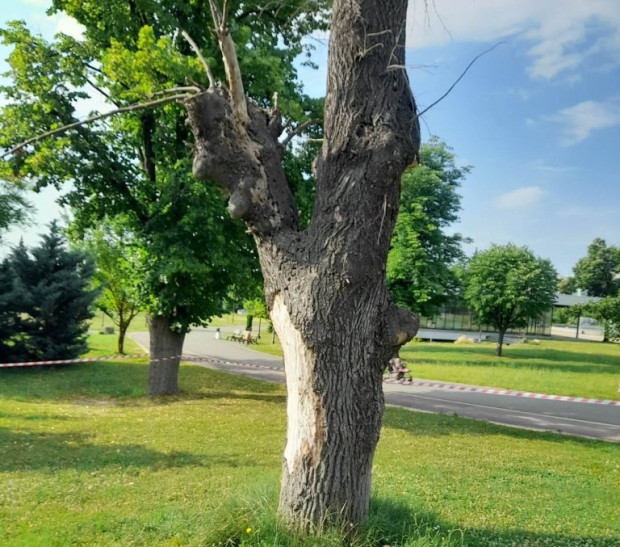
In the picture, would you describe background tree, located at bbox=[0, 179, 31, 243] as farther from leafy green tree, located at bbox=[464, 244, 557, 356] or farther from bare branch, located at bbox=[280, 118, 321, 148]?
leafy green tree, located at bbox=[464, 244, 557, 356]

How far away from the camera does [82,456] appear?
8273 mm

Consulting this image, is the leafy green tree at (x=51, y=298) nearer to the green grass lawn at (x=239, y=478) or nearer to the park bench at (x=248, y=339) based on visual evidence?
the green grass lawn at (x=239, y=478)

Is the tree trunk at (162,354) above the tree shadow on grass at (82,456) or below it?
above

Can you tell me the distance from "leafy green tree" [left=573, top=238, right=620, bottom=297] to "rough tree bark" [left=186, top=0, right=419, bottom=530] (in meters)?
96.7

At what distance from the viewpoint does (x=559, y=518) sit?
641 centimetres

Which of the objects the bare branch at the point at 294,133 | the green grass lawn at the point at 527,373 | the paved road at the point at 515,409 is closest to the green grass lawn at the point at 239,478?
the paved road at the point at 515,409

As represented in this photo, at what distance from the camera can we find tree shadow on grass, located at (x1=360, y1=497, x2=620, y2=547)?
4.38 m

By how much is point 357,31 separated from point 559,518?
18.4 ft

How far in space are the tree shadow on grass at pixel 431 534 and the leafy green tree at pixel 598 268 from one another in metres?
94.7

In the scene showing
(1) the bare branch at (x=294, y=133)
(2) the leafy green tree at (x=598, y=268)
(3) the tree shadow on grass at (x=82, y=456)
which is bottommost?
(3) the tree shadow on grass at (x=82, y=456)

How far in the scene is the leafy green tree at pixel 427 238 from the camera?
26539mm

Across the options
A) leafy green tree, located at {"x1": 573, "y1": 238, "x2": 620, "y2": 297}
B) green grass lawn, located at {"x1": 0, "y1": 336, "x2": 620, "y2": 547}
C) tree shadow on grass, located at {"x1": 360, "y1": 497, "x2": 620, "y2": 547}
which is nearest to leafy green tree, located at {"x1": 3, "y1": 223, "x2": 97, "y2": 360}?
green grass lawn, located at {"x1": 0, "y1": 336, "x2": 620, "y2": 547}

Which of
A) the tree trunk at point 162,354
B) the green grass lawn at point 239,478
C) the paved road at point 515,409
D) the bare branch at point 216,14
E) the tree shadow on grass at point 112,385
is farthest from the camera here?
the tree shadow on grass at point 112,385

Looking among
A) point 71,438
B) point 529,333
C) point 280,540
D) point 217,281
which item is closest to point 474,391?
point 217,281
